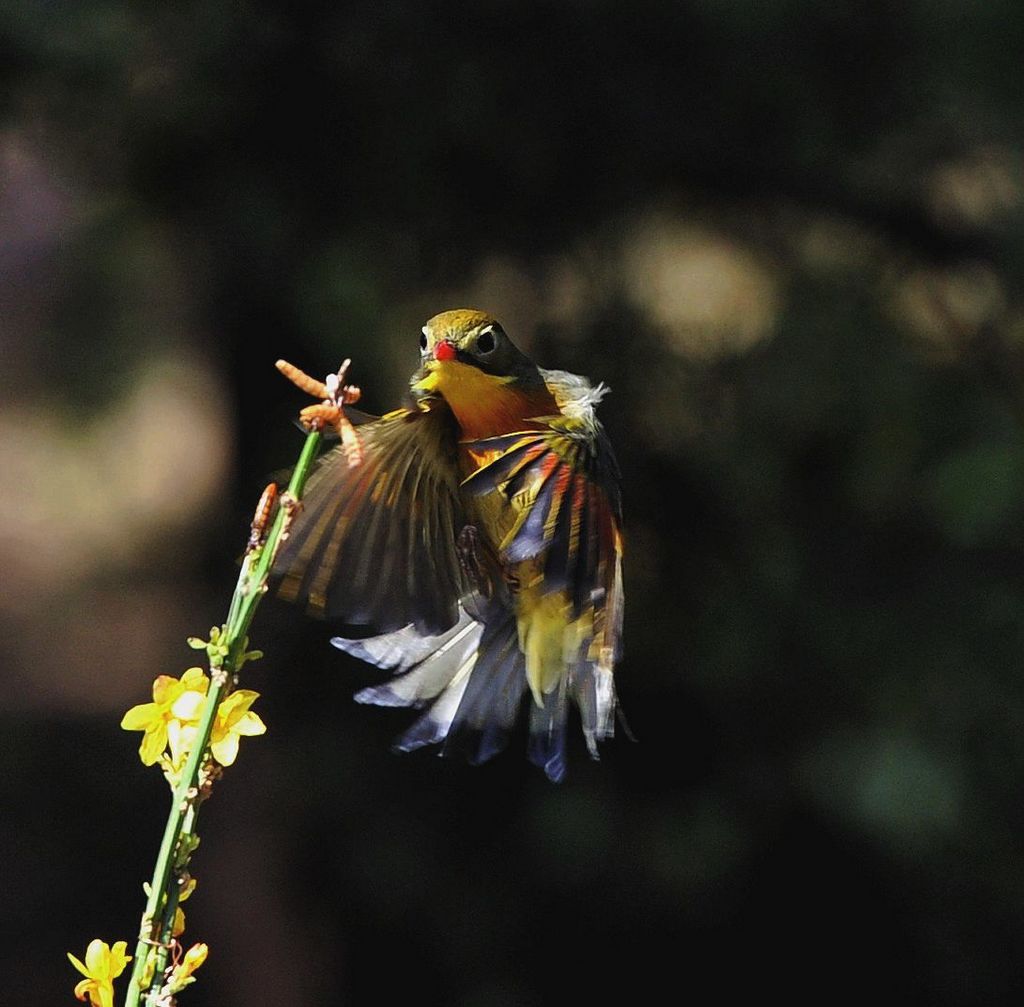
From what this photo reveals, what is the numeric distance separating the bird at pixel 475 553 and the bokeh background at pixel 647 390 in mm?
984

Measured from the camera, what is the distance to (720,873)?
318 centimetres

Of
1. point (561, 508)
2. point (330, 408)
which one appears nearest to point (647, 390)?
point (561, 508)

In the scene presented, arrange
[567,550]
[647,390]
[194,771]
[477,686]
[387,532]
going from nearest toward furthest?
[194,771]
[567,550]
[387,532]
[477,686]
[647,390]

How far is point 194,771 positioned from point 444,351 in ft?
3.07

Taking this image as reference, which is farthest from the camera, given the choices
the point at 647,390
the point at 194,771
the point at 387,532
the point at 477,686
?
the point at 647,390

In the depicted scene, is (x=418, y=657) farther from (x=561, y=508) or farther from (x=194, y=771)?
(x=194, y=771)

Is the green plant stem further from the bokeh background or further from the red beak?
the bokeh background

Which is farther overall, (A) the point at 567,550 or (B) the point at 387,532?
(B) the point at 387,532

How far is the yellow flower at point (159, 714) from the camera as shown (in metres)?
0.76

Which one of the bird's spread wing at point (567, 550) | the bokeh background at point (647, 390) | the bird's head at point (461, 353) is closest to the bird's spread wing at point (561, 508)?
the bird's spread wing at point (567, 550)

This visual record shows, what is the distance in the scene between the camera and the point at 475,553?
157cm

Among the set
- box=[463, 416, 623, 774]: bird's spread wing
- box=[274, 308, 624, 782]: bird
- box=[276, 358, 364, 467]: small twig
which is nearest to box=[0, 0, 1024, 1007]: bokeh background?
box=[274, 308, 624, 782]: bird

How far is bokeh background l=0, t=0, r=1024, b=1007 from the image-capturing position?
2.59 meters

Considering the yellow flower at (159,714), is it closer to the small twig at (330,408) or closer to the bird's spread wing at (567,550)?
the small twig at (330,408)
